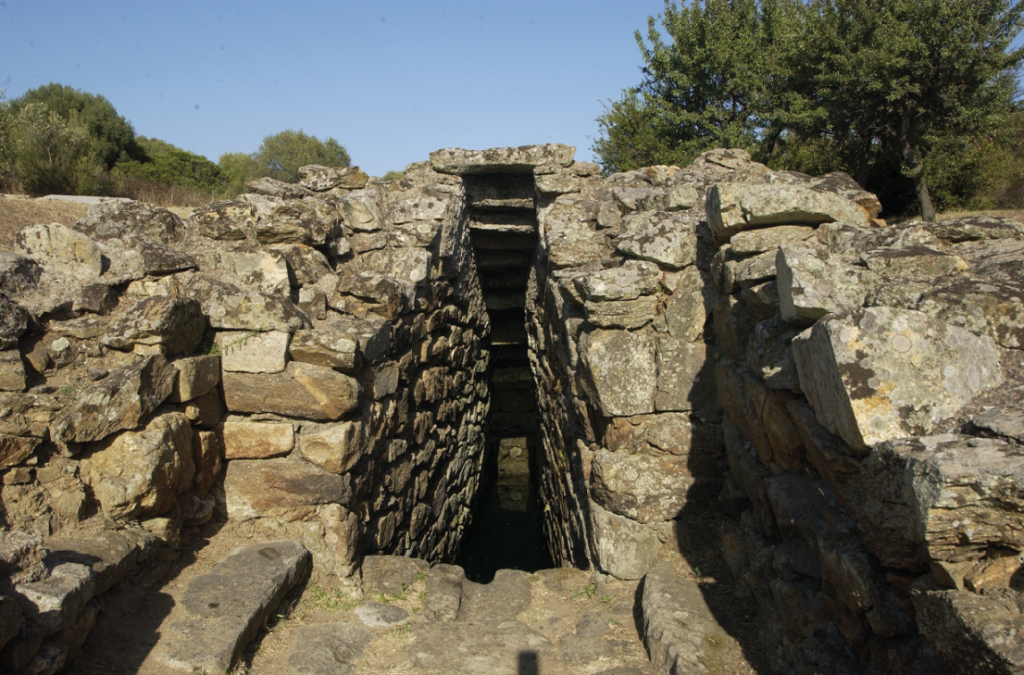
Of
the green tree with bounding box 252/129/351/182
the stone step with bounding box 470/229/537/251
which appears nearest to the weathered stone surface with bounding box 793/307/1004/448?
the stone step with bounding box 470/229/537/251

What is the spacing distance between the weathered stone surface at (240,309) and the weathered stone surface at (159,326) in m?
0.15

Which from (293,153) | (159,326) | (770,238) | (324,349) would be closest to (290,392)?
(324,349)

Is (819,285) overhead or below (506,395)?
overhead

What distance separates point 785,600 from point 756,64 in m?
14.8

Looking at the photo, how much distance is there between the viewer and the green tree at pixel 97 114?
16016mm

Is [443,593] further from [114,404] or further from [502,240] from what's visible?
[502,240]

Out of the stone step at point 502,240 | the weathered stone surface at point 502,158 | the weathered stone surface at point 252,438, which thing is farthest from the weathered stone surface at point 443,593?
the stone step at point 502,240

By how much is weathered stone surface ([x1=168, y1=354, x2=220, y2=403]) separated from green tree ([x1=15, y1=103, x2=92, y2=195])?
6.26 m

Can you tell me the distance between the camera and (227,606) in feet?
9.03

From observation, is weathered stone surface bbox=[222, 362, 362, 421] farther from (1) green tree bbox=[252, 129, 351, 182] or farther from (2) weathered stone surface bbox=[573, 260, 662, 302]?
(1) green tree bbox=[252, 129, 351, 182]

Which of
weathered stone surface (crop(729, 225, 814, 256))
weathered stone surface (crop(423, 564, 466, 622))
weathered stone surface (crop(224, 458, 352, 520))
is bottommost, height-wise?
weathered stone surface (crop(423, 564, 466, 622))

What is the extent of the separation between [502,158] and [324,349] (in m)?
2.48

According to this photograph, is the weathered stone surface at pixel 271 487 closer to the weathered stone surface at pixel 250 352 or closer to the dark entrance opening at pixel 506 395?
the weathered stone surface at pixel 250 352

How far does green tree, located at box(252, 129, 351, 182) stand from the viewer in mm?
24359
